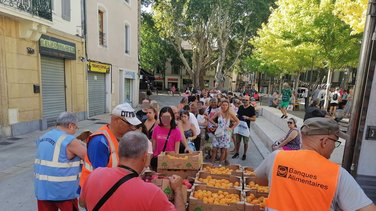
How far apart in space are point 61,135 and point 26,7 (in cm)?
805

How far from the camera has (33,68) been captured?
9.62 metres

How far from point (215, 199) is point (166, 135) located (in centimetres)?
159

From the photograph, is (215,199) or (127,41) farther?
(127,41)

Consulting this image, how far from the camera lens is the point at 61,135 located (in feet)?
9.50

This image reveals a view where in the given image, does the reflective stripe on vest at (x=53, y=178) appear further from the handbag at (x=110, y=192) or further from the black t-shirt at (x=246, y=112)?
the black t-shirt at (x=246, y=112)

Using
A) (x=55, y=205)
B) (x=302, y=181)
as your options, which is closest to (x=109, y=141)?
(x=55, y=205)

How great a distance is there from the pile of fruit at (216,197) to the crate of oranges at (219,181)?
0.18 meters

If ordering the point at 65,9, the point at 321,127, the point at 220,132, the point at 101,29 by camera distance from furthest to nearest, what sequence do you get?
the point at 101,29 → the point at 65,9 → the point at 220,132 → the point at 321,127

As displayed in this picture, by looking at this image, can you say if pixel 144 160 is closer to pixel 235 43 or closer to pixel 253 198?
pixel 253 198

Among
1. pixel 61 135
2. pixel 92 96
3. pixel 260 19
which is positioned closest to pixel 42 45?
pixel 92 96

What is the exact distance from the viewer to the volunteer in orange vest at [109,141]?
2.27 m

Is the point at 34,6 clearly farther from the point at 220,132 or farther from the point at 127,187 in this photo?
the point at 127,187

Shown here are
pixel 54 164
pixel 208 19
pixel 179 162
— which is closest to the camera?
pixel 54 164

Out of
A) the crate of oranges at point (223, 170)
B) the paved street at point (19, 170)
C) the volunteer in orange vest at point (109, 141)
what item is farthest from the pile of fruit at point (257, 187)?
the paved street at point (19, 170)
